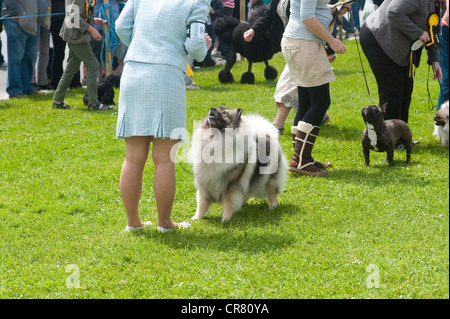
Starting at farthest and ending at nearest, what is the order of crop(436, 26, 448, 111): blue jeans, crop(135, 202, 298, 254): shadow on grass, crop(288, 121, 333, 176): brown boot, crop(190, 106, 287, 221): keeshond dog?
crop(436, 26, 448, 111): blue jeans < crop(288, 121, 333, 176): brown boot < crop(190, 106, 287, 221): keeshond dog < crop(135, 202, 298, 254): shadow on grass

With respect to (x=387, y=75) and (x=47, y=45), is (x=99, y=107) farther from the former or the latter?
(x=387, y=75)

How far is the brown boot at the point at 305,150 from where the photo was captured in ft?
18.5

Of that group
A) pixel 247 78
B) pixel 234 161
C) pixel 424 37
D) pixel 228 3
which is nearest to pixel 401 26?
pixel 424 37

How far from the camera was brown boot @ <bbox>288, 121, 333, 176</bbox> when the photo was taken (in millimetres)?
5648

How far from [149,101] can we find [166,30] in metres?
0.51

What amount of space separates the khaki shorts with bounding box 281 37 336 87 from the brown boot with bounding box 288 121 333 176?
1.45 feet

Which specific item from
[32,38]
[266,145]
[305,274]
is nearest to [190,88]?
[32,38]

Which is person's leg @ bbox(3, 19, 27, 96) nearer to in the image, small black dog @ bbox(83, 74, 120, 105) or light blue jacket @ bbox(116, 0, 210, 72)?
small black dog @ bbox(83, 74, 120, 105)

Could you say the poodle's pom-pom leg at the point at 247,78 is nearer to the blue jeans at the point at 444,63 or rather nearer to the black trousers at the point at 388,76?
the blue jeans at the point at 444,63

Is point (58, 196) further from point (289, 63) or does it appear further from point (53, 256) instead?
point (289, 63)

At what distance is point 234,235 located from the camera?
4281mm

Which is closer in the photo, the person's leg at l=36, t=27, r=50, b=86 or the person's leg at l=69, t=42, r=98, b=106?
the person's leg at l=69, t=42, r=98, b=106

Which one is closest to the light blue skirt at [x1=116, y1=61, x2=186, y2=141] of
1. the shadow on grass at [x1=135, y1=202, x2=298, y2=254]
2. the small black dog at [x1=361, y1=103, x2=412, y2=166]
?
the shadow on grass at [x1=135, y1=202, x2=298, y2=254]

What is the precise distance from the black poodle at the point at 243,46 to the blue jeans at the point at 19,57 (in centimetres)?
342
